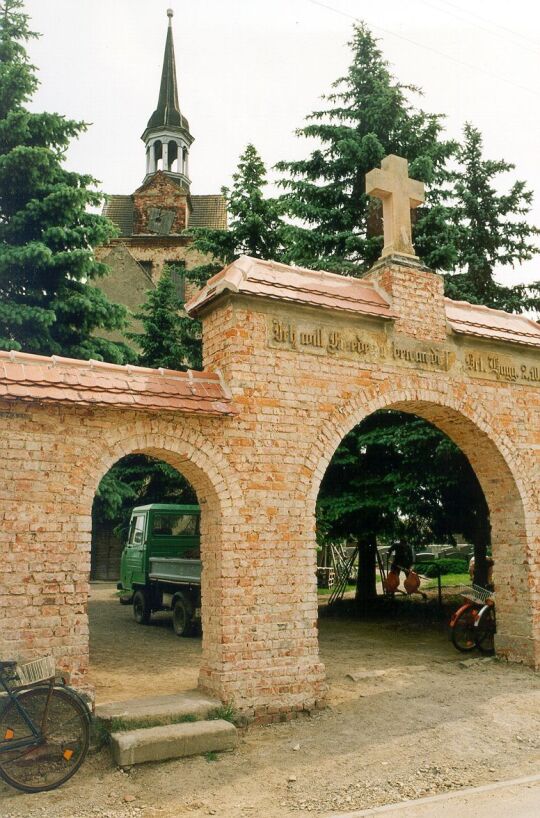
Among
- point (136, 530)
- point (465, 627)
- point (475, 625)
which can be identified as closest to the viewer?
point (475, 625)

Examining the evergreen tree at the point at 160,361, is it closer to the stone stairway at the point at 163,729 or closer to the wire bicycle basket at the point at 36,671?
the stone stairway at the point at 163,729

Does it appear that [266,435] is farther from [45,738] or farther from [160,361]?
[160,361]

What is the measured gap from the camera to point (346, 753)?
643 centimetres

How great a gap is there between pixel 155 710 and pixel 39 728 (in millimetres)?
1312

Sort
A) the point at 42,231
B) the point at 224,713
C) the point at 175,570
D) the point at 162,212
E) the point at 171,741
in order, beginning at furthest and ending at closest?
the point at 162,212 → the point at 175,570 → the point at 42,231 → the point at 224,713 → the point at 171,741

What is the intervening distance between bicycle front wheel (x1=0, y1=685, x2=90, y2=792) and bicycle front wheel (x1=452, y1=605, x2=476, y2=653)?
22.8 ft

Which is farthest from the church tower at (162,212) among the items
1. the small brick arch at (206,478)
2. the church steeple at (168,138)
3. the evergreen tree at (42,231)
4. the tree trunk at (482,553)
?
the small brick arch at (206,478)

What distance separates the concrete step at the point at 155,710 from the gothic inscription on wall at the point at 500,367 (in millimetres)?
5433

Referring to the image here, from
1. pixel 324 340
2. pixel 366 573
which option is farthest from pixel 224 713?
pixel 366 573

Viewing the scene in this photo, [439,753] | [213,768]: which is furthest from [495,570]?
[213,768]

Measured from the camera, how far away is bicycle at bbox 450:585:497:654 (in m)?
10.9

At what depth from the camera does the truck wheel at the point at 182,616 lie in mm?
13469

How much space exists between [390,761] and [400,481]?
782 cm

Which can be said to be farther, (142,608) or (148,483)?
(148,483)
